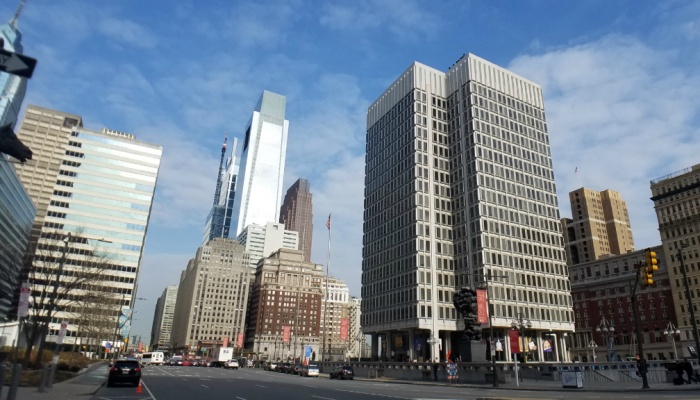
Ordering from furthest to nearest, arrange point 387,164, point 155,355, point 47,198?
1. point 47,198
2. point 387,164
3. point 155,355

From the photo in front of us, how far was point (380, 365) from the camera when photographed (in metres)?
60.1

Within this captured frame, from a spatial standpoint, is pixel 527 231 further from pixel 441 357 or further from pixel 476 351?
pixel 476 351

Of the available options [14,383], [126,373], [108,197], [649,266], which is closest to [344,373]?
[126,373]

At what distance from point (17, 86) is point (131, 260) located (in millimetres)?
117023

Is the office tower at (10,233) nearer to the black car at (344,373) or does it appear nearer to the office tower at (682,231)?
the black car at (344,373)

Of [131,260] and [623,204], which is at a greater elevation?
[623,204]

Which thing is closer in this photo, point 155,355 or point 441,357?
point 441,357

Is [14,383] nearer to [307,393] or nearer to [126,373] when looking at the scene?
[307,393]

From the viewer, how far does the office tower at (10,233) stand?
8512cm

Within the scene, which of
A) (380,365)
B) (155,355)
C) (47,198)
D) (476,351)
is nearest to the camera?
(476,351)

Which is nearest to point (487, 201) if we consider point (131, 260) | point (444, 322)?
point (444, 322)

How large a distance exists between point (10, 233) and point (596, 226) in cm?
19133

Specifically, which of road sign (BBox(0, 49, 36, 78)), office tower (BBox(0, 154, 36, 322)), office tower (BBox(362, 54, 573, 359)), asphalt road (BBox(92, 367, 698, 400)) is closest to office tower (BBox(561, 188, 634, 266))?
office tower (BBox(362, 54, 573, 359))

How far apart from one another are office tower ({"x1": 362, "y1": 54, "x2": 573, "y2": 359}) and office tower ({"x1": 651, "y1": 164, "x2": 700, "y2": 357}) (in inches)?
1114
